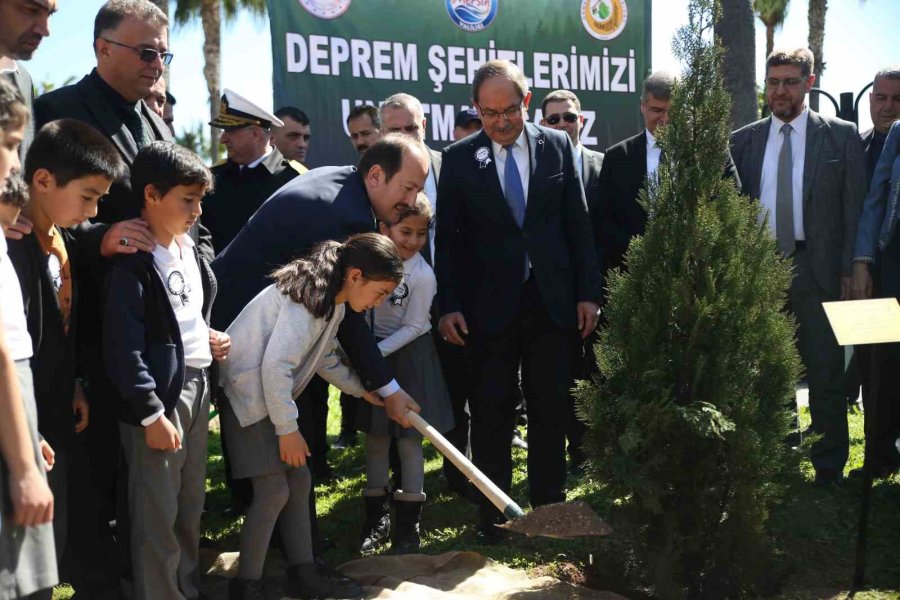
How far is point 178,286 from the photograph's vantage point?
135 inches

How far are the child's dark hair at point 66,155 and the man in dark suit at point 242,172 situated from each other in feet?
8.00

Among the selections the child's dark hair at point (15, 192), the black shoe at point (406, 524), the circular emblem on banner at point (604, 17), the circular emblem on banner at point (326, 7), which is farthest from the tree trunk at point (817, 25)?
the child's dark hair at point (15, 192)

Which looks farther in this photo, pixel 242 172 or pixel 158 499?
pixel 242 172

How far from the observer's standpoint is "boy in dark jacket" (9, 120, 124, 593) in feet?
9.93

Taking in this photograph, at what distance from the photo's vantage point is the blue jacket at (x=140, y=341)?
10.5 feet

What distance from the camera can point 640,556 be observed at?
3793 millimetres

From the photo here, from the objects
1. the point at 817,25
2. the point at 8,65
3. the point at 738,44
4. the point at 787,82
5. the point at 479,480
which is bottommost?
the point at 479,480

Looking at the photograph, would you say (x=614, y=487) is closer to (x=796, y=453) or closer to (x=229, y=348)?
(x=796, y=453)

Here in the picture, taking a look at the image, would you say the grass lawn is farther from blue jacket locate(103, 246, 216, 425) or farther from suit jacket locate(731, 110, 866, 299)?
blue jacket locate(103, 246, 216, 425)

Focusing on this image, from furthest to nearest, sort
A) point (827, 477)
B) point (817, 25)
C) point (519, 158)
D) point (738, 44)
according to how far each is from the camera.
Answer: point (817, 25), point (738, 44), point (827, 477), point (519, 158)

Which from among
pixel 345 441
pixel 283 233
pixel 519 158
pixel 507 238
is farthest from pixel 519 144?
pixel 345 441

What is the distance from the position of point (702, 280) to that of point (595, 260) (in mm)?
1095

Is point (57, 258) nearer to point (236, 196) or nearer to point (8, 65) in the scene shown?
point (8, 65)

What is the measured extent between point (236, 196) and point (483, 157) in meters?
1.77
